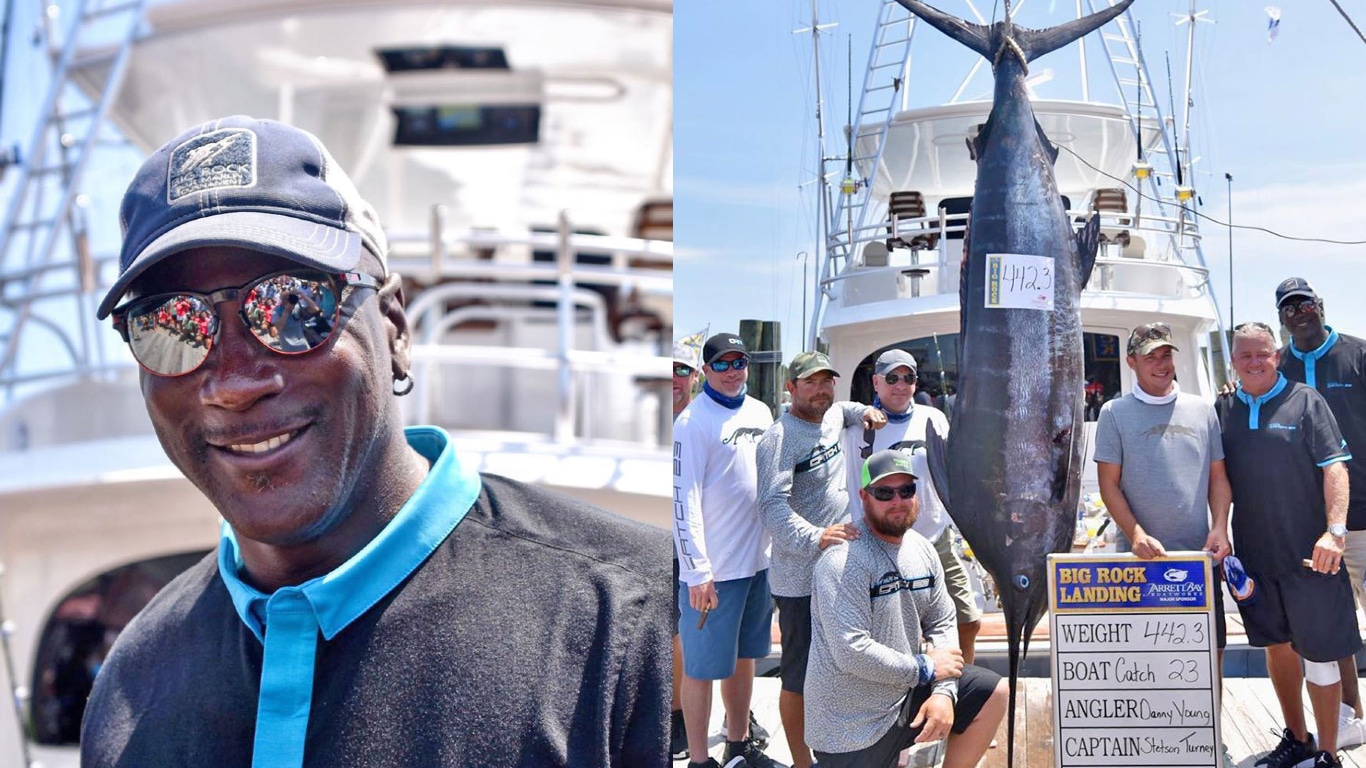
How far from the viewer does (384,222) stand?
6.25 metres

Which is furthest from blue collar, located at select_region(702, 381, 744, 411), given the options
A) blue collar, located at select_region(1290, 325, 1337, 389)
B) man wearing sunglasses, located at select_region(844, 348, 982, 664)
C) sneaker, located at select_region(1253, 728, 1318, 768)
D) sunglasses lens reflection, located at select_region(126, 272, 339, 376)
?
sneaker, located at select_region(1253, 728, 1318, 768)

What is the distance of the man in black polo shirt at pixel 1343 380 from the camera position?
169cm

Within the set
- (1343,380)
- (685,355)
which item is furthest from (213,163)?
(1343,380)

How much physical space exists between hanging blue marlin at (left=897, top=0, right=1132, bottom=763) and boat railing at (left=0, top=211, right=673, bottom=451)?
1969 millimetres

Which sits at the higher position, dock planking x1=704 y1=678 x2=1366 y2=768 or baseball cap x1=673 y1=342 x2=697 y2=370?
baseball cap x1=673 y1=342 x2=697 y2=370

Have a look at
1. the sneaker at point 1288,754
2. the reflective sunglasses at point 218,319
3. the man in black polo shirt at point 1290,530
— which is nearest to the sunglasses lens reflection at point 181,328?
the reflective sunglasses at point 218,319

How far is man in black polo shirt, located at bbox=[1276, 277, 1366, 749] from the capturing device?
5.56ft

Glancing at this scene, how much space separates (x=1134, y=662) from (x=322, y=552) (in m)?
1.17

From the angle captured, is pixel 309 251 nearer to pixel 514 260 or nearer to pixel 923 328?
pixel 923 328

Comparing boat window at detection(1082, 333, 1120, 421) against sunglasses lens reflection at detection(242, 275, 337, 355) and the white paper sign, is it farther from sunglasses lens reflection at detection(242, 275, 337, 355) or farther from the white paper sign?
sunglasses lens reflection at detection(242, 275, 337, 355)

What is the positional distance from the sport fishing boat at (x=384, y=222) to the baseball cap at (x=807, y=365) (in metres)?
2.06

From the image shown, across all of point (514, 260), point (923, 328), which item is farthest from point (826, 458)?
point (514, 260)

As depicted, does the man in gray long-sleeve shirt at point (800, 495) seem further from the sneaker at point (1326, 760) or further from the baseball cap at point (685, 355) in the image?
the sneaker at point (1326, 760)

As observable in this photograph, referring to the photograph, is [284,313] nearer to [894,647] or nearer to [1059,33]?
[894,647]
